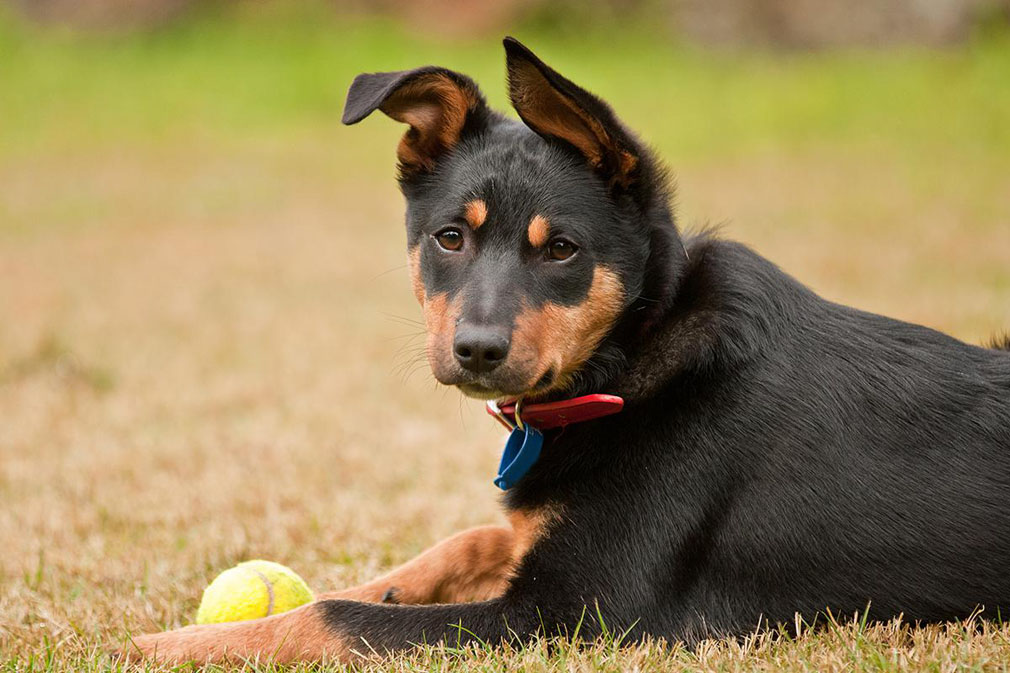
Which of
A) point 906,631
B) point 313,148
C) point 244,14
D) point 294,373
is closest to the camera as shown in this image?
point 906,631

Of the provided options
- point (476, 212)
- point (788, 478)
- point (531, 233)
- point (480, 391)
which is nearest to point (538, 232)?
point (531, 233)

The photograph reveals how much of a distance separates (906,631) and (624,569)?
846 mm

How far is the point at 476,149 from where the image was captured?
400 cm

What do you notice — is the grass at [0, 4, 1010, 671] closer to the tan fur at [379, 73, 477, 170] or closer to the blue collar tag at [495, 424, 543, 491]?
the blue collar tag at [495, 424, 543, 491]

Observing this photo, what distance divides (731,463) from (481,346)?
85cm

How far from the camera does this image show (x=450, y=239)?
153 inches

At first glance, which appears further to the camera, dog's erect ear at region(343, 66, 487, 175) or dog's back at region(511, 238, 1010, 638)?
dog's erect ear at region(343, 66, 487, 175)

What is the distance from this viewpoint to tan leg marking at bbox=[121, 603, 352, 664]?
3.41 m

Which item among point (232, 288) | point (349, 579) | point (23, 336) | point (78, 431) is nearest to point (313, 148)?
point (232, 288)

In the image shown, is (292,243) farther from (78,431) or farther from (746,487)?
(746,487)

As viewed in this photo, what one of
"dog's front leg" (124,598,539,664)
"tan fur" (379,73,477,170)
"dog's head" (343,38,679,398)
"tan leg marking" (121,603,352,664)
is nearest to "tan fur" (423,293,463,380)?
"dog's head" (343,38,679,398)

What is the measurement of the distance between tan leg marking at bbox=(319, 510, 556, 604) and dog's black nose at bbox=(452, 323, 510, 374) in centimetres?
78

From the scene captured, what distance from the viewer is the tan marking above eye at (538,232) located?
3.71 meters

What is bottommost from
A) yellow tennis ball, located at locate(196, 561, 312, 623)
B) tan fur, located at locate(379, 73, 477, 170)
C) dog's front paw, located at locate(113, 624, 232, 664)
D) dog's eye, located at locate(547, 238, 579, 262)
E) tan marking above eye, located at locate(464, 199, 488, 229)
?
dog's front paw, located at locate(113, 624, 232, 664)
